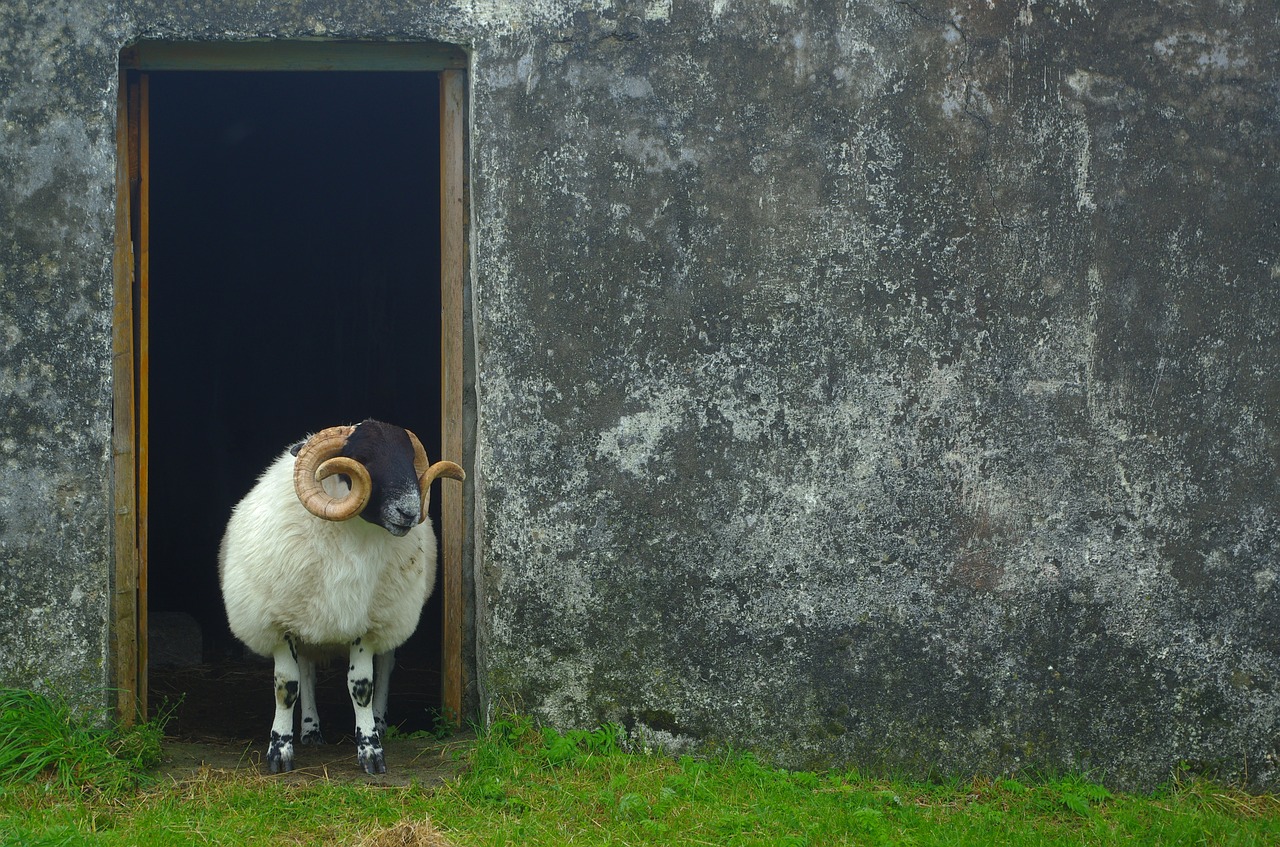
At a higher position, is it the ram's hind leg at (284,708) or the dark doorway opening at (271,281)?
the dark doorway opening at (271,281)

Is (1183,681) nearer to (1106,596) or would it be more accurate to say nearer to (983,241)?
(1106,596)

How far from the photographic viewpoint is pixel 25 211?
4.54 meters

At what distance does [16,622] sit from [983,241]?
443 cm

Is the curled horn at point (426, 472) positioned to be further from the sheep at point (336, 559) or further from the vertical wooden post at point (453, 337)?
the vertical wooden post at point (453, 337)

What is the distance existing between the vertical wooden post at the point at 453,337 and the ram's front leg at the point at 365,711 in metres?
0.43

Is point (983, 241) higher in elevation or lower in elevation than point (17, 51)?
lower

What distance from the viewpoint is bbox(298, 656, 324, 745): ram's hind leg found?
5.33 meters

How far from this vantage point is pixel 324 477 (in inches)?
179

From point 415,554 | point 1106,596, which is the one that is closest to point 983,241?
point 1106,596

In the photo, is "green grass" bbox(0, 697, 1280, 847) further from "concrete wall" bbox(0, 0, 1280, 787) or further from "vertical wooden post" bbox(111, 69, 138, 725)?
"vertical wooden post" bbox(111, 69, 138, 725)

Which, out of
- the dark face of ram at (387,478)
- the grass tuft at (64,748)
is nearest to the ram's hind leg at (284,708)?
the grass tuft at (64,748)

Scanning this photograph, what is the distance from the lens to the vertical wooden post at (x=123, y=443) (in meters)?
4.70

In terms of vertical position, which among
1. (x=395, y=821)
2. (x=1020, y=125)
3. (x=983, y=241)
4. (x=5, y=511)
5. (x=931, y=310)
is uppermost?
(x=1020, y=125)

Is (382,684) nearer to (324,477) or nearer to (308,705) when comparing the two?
(308,705)
